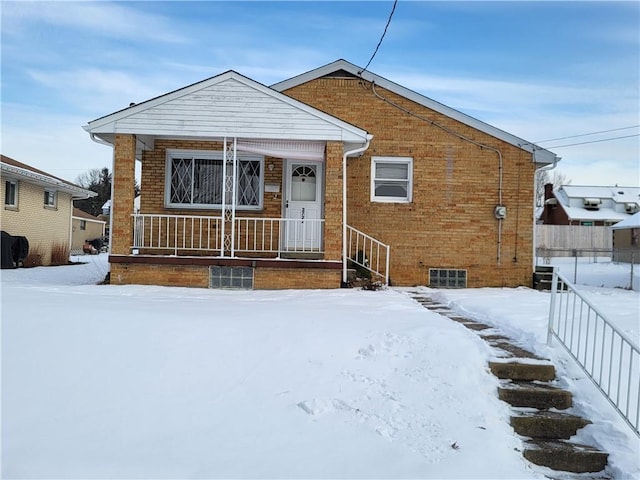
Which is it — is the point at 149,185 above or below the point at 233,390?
above

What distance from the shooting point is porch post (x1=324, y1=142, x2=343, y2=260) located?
31.4 ft

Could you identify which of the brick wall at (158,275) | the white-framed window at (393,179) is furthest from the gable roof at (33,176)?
the white-framed window at (393,179)

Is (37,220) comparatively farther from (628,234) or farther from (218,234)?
(628,234)

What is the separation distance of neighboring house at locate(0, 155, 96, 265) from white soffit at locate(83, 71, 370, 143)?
9.98m

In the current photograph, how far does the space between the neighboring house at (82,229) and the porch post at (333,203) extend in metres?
24.1

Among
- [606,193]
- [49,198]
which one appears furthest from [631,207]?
[49,198]

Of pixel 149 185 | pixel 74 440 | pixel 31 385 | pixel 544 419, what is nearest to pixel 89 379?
pixel 31 385

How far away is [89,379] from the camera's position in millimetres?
4250

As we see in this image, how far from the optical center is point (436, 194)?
1188 cm

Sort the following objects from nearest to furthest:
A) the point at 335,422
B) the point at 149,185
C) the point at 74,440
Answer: the point at 74,440 → the point at 335,422 → the point at 149,185

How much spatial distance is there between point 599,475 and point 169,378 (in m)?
3.53

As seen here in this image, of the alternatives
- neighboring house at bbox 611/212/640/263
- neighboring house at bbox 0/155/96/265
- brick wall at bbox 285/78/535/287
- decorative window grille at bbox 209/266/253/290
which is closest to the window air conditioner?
neighboring house at bbox 611/212/640/263

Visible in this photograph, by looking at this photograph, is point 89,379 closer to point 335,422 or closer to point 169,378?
point 169,378

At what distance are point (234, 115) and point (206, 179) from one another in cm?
230
